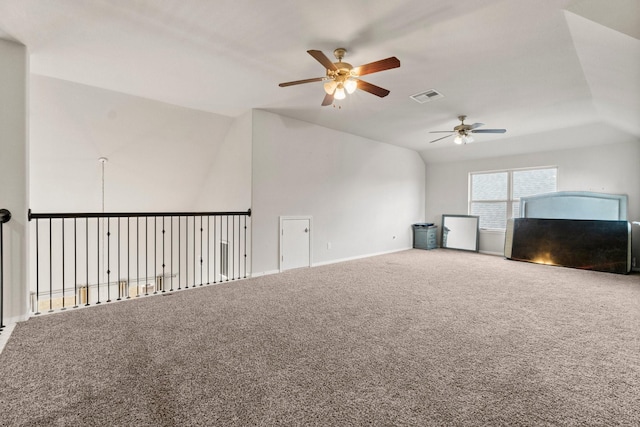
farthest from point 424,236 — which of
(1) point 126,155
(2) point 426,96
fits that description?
(1) point 126,155

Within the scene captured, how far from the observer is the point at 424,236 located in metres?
7.37

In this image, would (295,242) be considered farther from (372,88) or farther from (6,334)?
(6,334)

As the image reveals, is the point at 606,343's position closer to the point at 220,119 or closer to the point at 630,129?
the point at 630,129

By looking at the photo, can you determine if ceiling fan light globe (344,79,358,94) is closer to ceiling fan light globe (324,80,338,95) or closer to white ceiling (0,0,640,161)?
ceiling fan light globe (324,80,338,95)

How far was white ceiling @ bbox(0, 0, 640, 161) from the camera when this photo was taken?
2.15 metres

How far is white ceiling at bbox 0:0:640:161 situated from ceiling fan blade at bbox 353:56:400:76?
0.95 ft

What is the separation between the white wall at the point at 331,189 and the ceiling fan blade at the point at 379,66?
2.34 m

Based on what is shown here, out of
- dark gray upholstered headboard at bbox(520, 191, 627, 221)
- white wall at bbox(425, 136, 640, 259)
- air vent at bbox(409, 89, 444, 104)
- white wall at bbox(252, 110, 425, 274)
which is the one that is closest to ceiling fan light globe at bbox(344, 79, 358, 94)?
air vent at bbox(409, 89, 444, 104)

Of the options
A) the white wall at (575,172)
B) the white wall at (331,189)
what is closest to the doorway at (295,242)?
the white wall at (331,189)

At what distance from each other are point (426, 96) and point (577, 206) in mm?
4174

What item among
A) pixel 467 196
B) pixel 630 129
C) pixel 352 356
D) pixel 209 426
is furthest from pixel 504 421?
pixel 467 196

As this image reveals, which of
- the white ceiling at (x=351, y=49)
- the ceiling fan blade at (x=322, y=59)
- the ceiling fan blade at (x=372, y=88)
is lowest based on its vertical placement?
the ceiling fan blade at (x=372, y=88)

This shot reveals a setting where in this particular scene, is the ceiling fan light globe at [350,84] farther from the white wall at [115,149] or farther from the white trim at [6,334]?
the white trim at [6,334]

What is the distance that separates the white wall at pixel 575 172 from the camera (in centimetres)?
508
